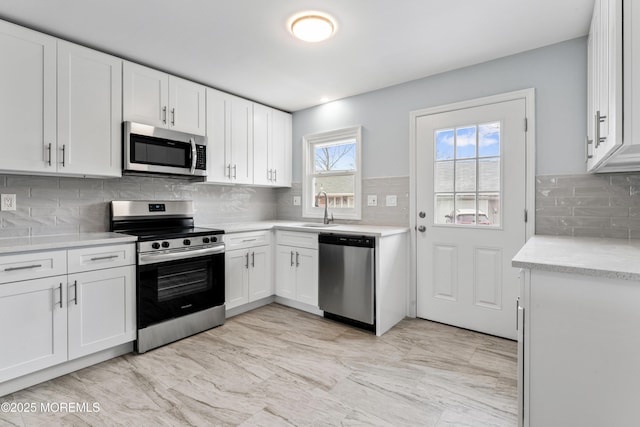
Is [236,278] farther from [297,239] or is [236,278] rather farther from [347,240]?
[347,240]

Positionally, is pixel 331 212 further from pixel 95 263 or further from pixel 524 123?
pixel 95 263

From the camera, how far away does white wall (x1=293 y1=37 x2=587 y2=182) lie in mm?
2451

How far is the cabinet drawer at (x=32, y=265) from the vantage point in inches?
75.4

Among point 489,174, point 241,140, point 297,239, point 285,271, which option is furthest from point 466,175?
point 241,140

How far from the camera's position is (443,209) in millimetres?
3070

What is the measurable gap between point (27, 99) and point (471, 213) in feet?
11.8

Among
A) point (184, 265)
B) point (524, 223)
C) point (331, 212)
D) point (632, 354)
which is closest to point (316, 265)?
point (331, 212)

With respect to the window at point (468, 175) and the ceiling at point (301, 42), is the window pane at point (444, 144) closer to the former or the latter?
the window at point (468, 175)

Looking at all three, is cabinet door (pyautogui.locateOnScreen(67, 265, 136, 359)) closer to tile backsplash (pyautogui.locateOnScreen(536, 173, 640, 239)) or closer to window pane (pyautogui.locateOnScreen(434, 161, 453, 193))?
window pane (pyautogui.locateOnScreen(434, 161, 453, 193))

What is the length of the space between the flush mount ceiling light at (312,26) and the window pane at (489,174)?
1.73 metres

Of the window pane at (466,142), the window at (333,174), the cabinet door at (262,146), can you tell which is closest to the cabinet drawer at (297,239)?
A: the window at (333,174)

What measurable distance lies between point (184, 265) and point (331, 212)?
1.84 m

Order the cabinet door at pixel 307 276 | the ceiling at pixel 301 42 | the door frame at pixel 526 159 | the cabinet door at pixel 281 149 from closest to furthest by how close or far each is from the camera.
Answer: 1. the ceiling at pixel 301 42
2. the door frame at pixel 526 159
3. the cabinet door at pixel 307 276
4. the cabinet door at pixel 281 149

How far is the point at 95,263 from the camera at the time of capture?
229cm
